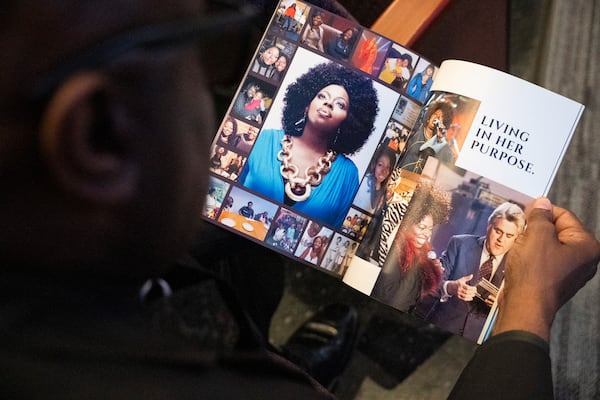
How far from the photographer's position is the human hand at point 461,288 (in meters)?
0.55

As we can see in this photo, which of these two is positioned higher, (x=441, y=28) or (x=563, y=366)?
(x=441, y=28)

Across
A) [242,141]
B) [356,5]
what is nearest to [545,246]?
[242,141]

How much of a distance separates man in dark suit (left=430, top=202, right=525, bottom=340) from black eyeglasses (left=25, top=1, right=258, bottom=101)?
0.32 metres

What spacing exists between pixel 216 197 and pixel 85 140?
30 centimetres

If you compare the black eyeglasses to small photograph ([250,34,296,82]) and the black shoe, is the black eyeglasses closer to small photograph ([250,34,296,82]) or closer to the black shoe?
small photograph ([250,34,296,82])

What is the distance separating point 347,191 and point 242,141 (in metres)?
0.12

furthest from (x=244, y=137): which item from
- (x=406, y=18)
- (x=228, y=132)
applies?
(x=406, y=18)

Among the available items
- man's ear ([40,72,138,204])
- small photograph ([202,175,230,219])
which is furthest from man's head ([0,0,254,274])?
small photograph ([202,175,230,219])

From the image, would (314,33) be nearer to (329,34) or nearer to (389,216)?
(329,34)

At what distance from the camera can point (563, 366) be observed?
73 centimetres

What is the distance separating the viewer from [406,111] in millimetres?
608

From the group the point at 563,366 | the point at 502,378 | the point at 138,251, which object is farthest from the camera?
the point at 563,366

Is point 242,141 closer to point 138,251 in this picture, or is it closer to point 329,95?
point 329,95

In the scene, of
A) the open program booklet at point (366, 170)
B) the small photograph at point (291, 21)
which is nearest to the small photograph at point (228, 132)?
the open program booklet at point (366, 170)
